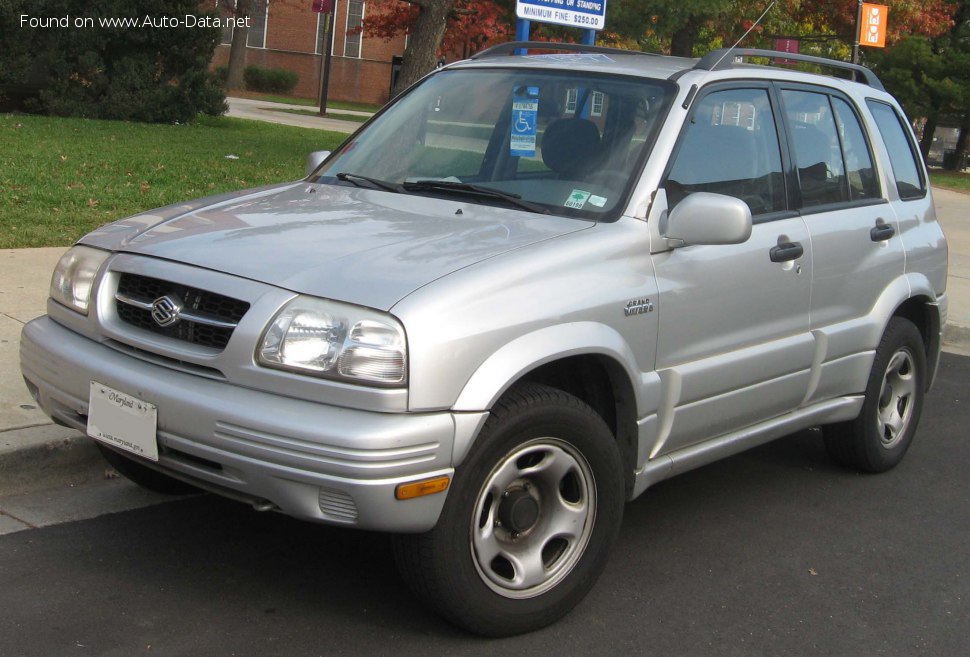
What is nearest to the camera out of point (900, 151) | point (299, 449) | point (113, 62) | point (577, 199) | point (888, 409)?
point (299, 449)

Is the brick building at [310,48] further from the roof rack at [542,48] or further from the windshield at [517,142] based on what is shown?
the windshield at [517,142]

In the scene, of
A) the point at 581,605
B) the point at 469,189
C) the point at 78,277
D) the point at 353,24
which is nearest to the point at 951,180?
the point at 469,189

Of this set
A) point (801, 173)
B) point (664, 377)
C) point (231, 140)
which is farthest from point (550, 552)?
point (231, 140)

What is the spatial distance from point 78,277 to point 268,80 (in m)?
45.9

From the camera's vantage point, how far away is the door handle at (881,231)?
199 inches

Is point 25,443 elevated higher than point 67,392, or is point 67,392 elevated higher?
point 67,392

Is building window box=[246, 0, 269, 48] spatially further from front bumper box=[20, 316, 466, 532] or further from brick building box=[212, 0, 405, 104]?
front bumper box=[20, 316, 466, 532]

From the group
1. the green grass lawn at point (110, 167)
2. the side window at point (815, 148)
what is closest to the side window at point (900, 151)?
the side window at point (815, 148)

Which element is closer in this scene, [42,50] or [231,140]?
[231,140]

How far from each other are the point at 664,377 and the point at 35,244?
237 inches

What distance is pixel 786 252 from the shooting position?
4.50 metres

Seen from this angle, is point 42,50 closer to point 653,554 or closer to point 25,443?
point 25,443

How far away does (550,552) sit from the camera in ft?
12.4

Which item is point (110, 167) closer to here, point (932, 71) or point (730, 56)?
point (730, 56)
